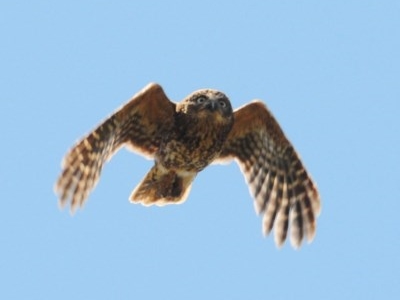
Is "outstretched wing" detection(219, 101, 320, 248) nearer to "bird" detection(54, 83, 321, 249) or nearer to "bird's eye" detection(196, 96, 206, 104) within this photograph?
"bird" detection(54, 83, 321, 249)

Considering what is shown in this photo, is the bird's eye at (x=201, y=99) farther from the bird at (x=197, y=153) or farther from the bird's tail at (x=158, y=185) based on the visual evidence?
the bird's tail at (x=158, y=185)

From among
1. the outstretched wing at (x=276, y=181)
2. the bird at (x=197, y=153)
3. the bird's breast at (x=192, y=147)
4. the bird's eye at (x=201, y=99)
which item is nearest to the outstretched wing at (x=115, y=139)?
the bird at (x=197, y=153)

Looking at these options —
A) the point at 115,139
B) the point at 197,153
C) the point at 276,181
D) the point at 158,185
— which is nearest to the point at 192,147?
the point at 197,153

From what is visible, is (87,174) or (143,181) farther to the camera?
(143,181)

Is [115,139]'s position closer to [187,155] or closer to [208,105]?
[187,155]

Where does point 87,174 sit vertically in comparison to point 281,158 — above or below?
below

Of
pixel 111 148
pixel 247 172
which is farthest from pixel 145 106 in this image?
pixel 247 172

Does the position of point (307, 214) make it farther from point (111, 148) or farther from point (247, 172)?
point (111, 148)
